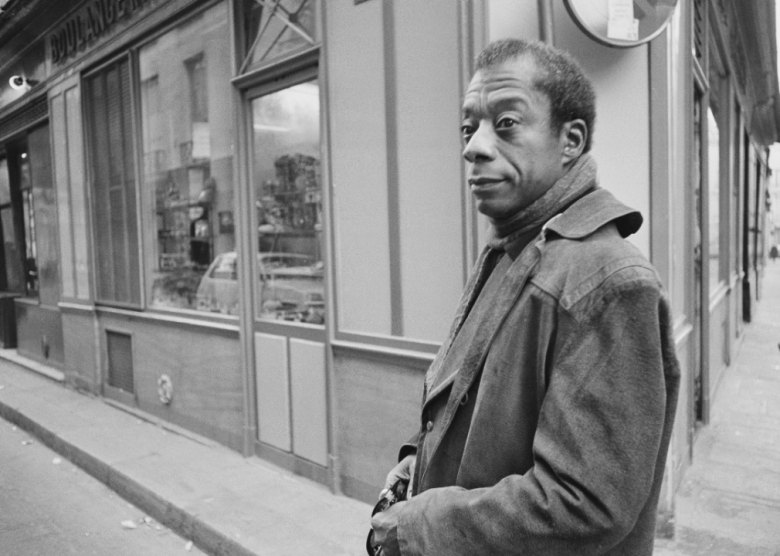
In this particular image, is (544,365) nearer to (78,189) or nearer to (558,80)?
(558,80)

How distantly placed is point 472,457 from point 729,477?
4.28 metres

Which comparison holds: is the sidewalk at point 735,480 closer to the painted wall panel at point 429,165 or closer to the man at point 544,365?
the painted wall panel at point 429,165

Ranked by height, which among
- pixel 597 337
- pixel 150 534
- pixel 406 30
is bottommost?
pixel 150 534

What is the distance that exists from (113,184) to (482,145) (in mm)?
7090

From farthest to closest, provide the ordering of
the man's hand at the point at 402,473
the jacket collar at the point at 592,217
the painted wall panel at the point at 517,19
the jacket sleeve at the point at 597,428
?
the painted wall panel at the point at 517,19 → the man's hand at the point at 402,473 → the jacket collar at the point at 592,217 → the jacket sleeve at the point at 597,428

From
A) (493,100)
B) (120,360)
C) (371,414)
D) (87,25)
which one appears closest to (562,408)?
(493,100)

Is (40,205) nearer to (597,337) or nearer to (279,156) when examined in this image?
(279,156)

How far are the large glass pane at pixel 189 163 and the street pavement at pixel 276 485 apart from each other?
4.43ft

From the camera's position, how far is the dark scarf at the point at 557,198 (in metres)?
1.37

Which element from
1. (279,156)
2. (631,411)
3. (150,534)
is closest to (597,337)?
(631,411)

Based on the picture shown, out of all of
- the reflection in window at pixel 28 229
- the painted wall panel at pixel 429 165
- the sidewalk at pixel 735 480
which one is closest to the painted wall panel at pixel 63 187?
the reflection in window at pixel 28 229

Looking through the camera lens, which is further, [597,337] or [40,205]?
[40,205]

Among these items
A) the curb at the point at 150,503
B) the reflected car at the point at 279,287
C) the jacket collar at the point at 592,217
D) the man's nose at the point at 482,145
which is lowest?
the curb at the point at 150,503

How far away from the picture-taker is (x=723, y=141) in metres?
7.71
